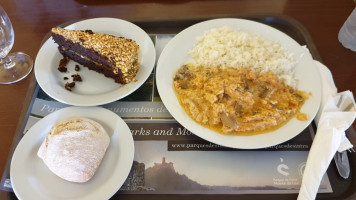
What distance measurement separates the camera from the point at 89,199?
1.27m

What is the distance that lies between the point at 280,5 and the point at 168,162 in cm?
161

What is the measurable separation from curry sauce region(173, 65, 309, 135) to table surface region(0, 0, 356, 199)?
1.76 ft

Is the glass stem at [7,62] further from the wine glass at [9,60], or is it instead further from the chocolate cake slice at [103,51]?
the chocolate cake slice at [103,51]

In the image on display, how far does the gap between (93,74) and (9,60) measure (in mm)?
581

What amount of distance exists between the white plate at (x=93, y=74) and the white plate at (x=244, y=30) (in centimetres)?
13

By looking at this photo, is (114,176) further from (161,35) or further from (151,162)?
(161,35)

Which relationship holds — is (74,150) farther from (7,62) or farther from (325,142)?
(325,142)

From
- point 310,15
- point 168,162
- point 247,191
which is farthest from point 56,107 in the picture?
point 310,15

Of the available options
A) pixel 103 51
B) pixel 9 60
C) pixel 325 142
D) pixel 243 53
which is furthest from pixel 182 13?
pixel 325 142

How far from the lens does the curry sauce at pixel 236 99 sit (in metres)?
1.49

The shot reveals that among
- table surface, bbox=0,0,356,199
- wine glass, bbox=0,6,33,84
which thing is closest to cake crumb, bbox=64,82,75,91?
wine glass, bbox=0,6,33,84

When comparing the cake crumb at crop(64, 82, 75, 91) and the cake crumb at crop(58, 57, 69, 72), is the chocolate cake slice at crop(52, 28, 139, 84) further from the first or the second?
the cake crumb at crop(64, 82, 75, 91)

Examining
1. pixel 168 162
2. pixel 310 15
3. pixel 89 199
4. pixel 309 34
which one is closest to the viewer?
pixel 89 199

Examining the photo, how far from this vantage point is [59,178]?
1.36 metres
